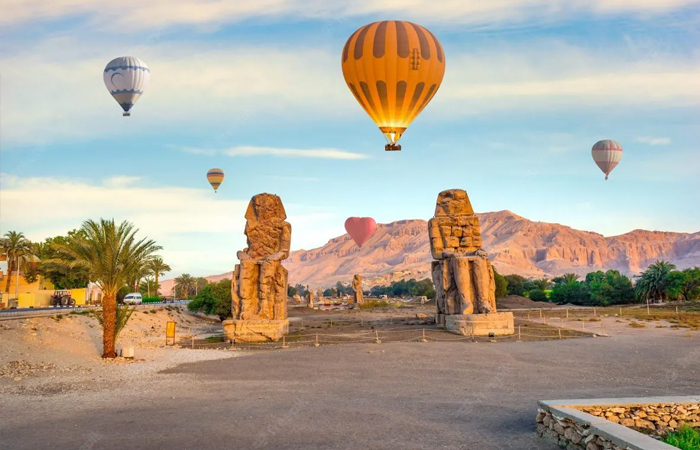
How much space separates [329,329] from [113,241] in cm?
1179

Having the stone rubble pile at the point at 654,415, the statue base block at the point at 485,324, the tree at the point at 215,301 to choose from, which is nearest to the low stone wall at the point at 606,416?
the stone rubble pile at the point at 654,415

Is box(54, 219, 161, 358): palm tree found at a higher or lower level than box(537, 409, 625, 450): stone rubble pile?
higher

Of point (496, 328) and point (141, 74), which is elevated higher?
point (141, 74)

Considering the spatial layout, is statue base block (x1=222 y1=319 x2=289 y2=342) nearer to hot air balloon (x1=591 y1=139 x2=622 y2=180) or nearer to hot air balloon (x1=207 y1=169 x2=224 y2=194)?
hot air balloon (x1=207 y1=169 x2=224 y2=194)

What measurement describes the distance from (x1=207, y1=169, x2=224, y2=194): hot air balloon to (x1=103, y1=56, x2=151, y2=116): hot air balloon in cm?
1845

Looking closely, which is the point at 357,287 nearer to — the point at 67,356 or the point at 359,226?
the point at 359,226

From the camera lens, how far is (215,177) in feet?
188

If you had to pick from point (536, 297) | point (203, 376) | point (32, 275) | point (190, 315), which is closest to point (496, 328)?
point (203, 376)

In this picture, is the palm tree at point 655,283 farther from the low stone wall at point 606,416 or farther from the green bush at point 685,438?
the green bush at point 685,438

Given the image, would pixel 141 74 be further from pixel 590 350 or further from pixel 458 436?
pixel 458 436

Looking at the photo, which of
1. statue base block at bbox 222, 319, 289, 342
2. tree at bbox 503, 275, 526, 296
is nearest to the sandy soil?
statue base block at bbox 222, 319, 289, 342

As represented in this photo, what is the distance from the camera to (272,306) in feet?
83.8

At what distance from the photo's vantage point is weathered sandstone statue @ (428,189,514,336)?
81.0 feet

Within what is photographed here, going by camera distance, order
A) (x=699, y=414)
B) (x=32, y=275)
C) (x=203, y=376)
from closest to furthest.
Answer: (x=699, y=414) < (x=203, y=376) < (x=32, y=275)
